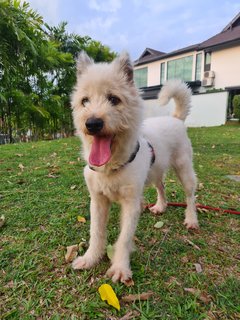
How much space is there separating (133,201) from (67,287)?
784 mm

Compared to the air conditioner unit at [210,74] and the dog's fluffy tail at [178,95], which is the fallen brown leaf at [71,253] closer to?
the dog's fluffy tail at [178,95]

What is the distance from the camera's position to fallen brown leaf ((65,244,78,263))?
2.13m

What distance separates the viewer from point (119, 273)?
1908 mm

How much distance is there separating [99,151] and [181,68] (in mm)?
26915

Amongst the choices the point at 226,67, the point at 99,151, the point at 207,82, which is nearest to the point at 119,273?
the point at 99,151

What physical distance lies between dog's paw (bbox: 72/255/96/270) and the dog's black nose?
108 cm

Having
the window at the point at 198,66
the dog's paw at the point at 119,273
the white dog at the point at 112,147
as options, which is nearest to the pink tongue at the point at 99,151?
the white dog at the point at 112,147

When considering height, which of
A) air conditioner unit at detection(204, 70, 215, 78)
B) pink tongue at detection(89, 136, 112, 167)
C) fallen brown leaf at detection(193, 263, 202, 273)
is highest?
air conditioner unit at detection(204, 70, 215, 78)

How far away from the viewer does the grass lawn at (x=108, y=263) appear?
1659 millimetres

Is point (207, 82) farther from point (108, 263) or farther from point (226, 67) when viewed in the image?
point (108, 263)

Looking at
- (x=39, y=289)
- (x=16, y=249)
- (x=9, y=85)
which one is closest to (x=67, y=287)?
(x=39, y=289)

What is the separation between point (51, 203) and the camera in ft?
10.5

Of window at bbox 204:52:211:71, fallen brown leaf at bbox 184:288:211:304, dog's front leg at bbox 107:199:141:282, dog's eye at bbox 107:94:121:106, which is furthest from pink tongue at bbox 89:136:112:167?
window at bbox 204:52:211:71

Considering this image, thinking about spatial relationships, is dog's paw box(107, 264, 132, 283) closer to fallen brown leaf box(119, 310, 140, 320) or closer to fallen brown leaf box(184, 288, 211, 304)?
fallen brown leaf box(119, 310, 140, 320)
